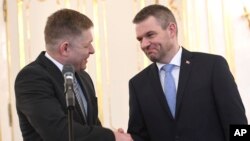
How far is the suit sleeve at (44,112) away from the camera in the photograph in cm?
262

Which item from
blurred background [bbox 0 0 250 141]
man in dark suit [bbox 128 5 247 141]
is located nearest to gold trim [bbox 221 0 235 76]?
blurred background [bbox 0 0 250 141]

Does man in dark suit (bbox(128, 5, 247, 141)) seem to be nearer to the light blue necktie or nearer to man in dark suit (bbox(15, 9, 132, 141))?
the light blue necktie

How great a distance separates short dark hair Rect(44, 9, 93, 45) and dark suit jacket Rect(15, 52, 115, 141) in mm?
172

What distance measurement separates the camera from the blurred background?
16.9 ft

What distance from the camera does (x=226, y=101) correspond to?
2.97 metres

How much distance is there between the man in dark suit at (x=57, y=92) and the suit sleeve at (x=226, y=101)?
2.00ft

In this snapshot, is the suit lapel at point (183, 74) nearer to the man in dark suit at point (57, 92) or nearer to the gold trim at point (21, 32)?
the man in dark suit at point (57, 92)

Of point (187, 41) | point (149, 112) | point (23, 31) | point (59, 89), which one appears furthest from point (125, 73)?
point (59, 89)

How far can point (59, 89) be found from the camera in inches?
109

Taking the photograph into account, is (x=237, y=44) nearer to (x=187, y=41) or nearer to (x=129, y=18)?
(x=187, y=41)

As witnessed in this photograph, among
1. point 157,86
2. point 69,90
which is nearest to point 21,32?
point 157,86

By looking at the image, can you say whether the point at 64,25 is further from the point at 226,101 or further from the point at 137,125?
the point at 226,101

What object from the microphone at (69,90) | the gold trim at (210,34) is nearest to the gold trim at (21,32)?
the gold trim at (210,34)

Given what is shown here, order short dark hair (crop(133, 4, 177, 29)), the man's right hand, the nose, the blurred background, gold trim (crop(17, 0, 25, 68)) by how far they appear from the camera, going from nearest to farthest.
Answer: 1. the man's right hand
2. the nose
3. short dark hair (crop(133, 4, 177, 29))
4. gold trim (crop(17, 0, 25, 68))
5. the blurred background
